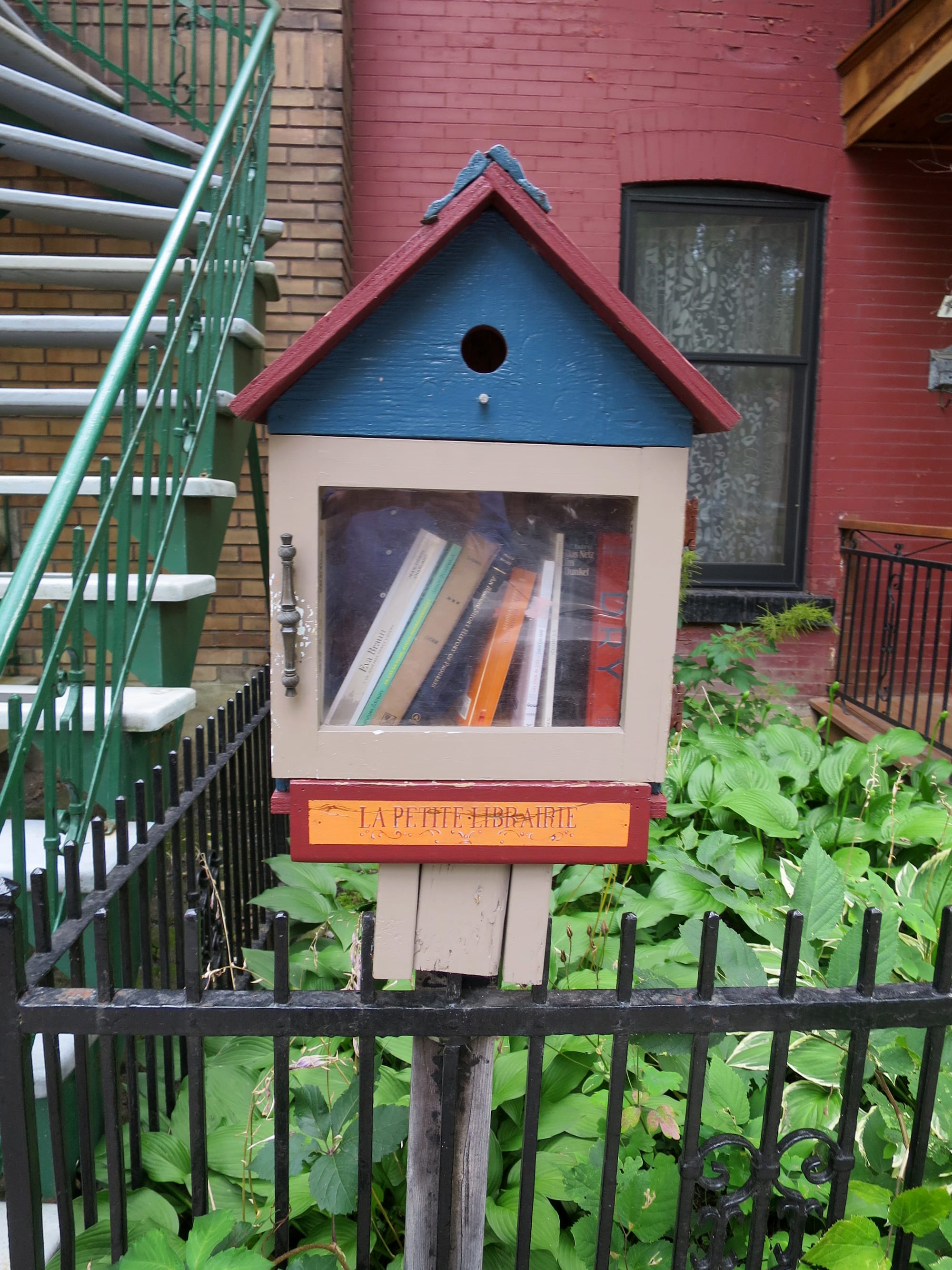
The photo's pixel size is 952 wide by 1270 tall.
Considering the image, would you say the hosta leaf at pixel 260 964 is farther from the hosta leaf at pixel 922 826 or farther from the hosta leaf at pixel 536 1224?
the hosta leaf at pixel 922 826

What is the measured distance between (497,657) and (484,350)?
0.41 metres

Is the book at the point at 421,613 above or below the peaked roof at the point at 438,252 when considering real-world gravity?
below

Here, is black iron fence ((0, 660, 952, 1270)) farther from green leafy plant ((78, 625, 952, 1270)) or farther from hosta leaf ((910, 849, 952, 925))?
hosta leaf ((910, 849, 952, 925))

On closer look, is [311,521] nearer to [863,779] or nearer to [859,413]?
[863,779]

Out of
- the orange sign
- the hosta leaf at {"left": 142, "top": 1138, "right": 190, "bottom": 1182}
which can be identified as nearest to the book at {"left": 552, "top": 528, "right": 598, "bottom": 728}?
the orange sign

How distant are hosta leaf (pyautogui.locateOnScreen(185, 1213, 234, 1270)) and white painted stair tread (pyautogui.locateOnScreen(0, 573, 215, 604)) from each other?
1.33 metres

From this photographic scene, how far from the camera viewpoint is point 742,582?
16.9 ft

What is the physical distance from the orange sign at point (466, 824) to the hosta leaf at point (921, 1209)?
836 mm

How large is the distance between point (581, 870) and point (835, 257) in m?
3.95

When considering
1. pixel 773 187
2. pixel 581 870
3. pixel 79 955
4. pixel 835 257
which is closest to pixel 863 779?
pixel 581 870

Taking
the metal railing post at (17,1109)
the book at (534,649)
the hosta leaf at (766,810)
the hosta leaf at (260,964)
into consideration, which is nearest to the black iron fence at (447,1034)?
the metal railing post at (17,1109)

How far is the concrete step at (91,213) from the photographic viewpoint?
3037 mm

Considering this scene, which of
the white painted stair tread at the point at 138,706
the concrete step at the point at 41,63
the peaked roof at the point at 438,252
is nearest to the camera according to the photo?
the peaked roof at the point at 438,252

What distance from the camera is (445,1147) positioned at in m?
1.30
